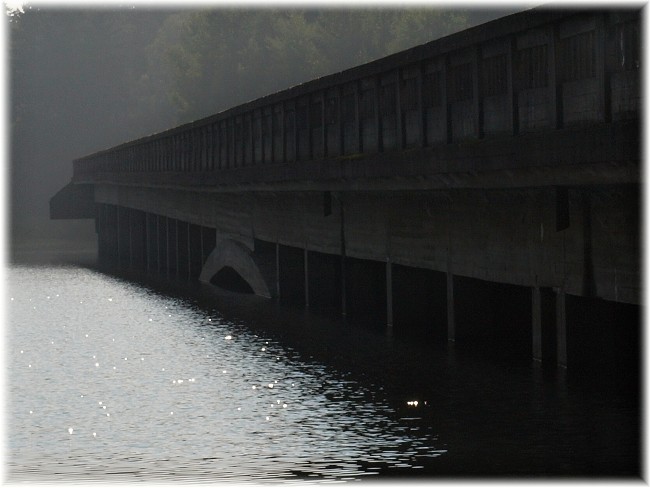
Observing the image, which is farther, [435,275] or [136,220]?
[136,220]

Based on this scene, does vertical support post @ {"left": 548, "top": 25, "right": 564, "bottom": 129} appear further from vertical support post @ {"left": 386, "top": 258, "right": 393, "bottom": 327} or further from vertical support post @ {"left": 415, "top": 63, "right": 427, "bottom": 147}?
vertical support post @ {"left": 386, "top": 258, "right": 393, "bottom": 327}

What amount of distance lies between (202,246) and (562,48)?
42.1 metres

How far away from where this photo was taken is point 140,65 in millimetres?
187125

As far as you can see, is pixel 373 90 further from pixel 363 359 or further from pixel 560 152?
pixel 560 152

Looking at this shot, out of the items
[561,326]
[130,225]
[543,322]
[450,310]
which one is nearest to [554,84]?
[561,326]

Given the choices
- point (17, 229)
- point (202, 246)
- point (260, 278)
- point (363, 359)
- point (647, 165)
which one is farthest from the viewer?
point (17, 229)

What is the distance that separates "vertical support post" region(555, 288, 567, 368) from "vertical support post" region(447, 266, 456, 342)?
15.9 ft

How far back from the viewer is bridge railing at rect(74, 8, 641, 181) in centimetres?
2406

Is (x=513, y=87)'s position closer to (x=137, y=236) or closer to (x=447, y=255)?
(x=447, y=255)

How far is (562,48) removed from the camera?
25781 millimetres

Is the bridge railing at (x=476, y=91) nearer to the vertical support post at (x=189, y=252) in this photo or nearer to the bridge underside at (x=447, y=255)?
the bridge underside at (x=447, y=255)

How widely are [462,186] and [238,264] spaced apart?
26679mm

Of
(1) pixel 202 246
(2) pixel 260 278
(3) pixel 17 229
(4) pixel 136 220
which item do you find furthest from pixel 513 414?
(3) pixel 17 229

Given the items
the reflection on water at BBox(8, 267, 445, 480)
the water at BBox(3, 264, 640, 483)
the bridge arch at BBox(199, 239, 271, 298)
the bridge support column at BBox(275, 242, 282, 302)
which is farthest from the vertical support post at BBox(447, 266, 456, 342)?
the bridge arch at BBox(199, 239, 271, 298)
